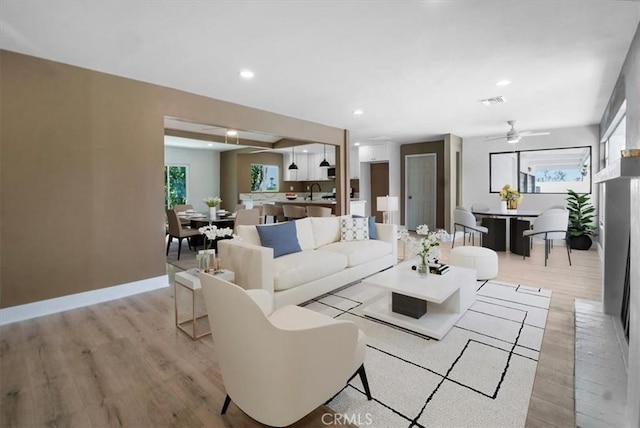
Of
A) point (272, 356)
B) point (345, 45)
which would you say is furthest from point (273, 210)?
point (272, 356)

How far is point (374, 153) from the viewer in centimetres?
913

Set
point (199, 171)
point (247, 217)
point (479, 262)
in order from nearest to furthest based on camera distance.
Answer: point (479, 262)
point (247, 217)
point (199, 171)

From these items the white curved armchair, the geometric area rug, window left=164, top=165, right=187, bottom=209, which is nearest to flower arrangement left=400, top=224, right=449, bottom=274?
the geometric area rug

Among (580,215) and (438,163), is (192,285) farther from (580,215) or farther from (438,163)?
(438,163)

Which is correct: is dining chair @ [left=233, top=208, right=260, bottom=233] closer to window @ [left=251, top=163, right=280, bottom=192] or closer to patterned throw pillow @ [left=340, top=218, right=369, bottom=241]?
patterned throw pillow @ [left=340, top=218, right=369, bottom=241]

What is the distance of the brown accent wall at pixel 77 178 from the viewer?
3049 mm

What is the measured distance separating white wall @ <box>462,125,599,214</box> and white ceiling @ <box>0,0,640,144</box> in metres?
2.21

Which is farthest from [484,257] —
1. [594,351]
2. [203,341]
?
[203,341]

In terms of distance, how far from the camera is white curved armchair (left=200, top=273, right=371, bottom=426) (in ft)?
4.54

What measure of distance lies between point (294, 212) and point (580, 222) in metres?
5.92

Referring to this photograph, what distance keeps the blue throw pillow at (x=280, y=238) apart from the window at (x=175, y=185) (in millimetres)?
6571

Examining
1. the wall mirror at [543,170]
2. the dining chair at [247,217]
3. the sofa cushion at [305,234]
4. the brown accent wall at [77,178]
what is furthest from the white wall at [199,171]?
the wall mirror at [543,170]

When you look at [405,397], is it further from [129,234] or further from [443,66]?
[129,234]

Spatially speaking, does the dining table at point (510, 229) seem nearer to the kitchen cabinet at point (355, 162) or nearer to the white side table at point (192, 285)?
the kitchen cabinet at point (355, 162)
